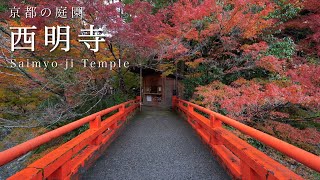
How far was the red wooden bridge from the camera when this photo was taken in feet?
6.88

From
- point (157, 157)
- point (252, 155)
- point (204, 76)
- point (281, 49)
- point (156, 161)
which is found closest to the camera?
point (252, 155)

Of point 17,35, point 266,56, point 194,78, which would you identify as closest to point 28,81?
point 17,35

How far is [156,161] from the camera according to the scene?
156 inches

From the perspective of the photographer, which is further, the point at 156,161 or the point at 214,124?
the point at 214,124

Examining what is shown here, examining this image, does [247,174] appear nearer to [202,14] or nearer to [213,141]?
[213,141]

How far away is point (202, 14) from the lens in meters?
9.32

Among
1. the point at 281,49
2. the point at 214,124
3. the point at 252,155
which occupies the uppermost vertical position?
the point at 281,49

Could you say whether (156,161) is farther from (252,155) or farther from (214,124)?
(252,155)

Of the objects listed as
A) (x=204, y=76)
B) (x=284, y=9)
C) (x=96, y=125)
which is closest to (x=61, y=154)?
(x=96, y=125)

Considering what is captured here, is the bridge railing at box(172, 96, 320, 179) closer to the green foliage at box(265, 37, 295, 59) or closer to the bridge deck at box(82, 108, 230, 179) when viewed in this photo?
the bridge deck at box(82, 108, 230, 179)

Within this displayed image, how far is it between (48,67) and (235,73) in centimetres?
825

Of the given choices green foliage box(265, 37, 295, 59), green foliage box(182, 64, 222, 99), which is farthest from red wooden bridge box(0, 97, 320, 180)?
green foliage box(265, 37, 295, 59)

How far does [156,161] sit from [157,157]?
233 mm

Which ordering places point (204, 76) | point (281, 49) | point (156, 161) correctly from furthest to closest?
point (204, 76) < point (281, 49) < point (156, 161)
